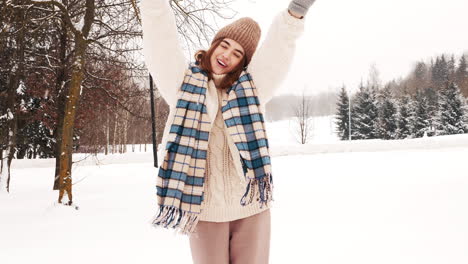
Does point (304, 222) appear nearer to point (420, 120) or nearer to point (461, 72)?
point (420, 120)

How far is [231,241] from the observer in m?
1.63

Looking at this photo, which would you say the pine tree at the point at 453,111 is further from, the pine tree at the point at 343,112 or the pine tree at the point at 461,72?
the pine tree at the point at 343,112

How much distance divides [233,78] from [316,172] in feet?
29.9

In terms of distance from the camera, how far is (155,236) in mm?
4547

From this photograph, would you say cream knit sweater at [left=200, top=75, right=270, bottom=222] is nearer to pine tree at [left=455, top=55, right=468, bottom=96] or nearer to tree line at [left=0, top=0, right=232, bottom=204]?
tree line at [left=0, top=0, right=232, bottom=204]

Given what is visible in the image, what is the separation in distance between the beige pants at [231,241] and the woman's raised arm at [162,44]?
620 mm

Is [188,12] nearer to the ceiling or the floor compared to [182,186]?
nearer to the ceiling

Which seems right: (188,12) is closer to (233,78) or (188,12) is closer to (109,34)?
(109,34)

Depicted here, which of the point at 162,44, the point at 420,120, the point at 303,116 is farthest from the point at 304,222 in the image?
the point at 420,120

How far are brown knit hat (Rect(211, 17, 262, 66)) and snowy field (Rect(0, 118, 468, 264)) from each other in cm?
253

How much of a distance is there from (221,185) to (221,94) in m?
0.40

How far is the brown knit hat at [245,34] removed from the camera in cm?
162

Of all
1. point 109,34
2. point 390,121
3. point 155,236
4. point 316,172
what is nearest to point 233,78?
point 155,236

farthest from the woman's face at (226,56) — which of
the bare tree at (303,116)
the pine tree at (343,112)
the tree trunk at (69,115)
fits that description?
the pine tree at (343,112)
